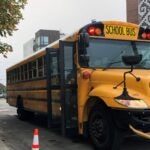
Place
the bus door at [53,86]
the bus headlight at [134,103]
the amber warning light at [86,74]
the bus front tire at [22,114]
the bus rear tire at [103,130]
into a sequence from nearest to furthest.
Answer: the bus headlight at [134,103]
the bus rear tire at [103,130]
the amber warning light at [86,74]
the bus door at [53,86]
the bus front tire at [22,114]

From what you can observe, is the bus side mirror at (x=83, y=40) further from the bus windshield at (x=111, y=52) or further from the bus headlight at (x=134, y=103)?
the bus headlight at (x=134, y=103)

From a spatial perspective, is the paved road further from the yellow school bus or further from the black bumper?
the black bumper

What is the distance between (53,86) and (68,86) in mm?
1046

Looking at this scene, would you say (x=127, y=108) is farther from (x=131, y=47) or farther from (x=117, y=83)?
(x=131, y=47)

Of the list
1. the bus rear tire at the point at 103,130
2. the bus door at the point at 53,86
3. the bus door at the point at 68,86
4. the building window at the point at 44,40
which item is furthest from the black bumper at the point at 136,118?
the building window at the point at 44,40

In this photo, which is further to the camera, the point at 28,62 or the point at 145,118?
the point at 28,62

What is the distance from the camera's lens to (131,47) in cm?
1041

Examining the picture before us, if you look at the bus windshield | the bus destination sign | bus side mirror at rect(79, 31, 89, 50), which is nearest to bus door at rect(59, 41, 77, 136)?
the bus windshield

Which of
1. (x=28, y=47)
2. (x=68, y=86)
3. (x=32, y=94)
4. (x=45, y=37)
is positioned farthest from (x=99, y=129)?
(x=28, y=47)

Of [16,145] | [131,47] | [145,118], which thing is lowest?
[16,145]

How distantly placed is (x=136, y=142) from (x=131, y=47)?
214cm

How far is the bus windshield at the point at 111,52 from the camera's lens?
393 inches

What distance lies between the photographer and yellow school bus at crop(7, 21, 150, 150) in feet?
28.4

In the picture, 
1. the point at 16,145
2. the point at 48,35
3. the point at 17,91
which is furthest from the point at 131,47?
the point at 48,35
